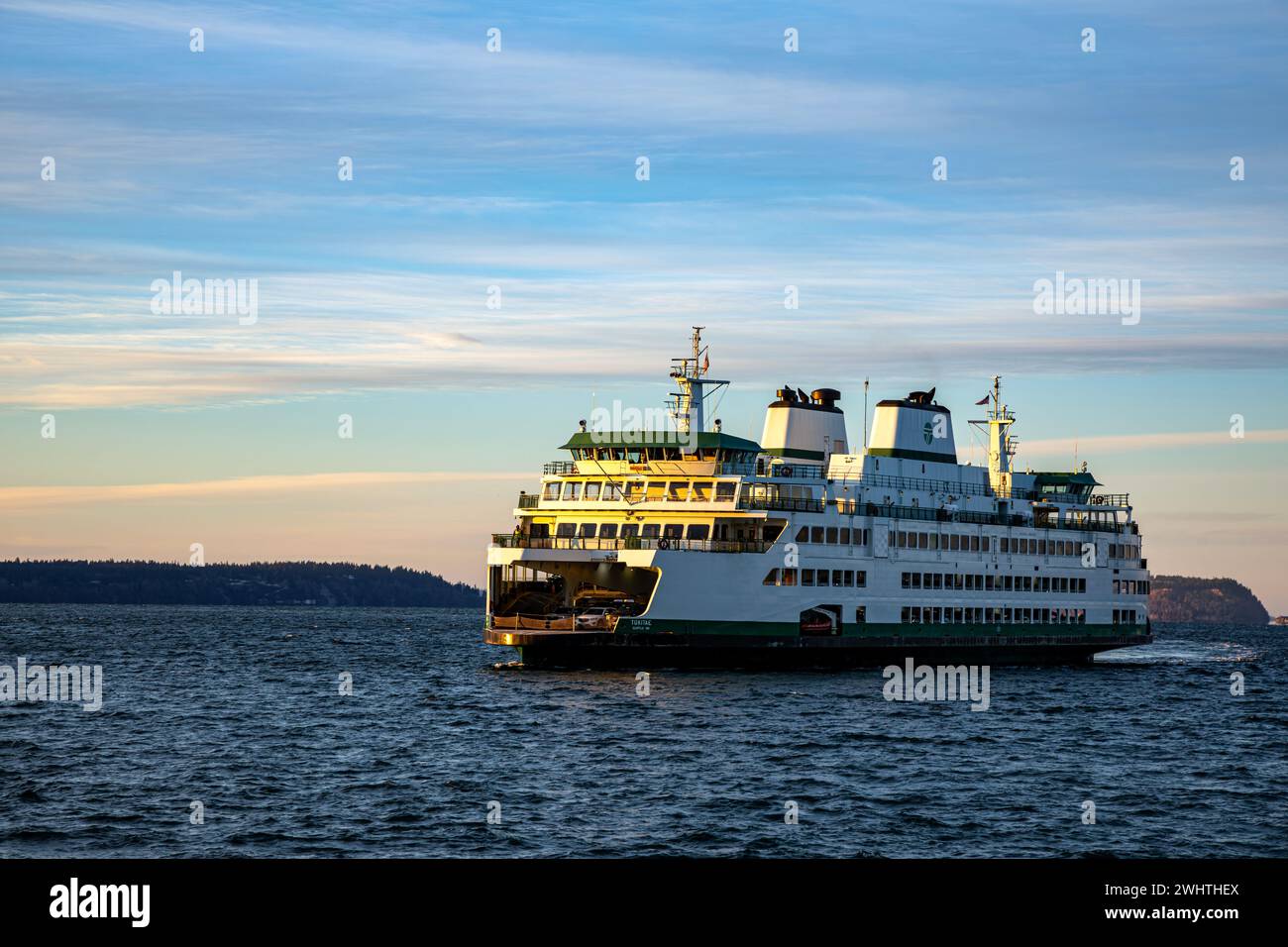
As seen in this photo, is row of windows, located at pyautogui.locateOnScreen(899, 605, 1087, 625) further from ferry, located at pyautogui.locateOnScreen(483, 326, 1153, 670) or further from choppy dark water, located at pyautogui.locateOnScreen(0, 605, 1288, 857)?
choppy dark water, located at pyautogui.locateOnScreen(0, 605, 1288, 857)

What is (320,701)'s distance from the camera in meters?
58.2

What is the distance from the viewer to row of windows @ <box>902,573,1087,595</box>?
73.2 meters

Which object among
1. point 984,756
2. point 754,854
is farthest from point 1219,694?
point 754,854

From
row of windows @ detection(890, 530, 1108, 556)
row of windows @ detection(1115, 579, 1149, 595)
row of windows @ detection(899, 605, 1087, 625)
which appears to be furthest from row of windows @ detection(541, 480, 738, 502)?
row of windows @ detection(1115, 579, 1149, 595)

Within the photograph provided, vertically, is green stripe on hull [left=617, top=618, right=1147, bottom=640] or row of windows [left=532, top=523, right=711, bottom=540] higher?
row of windows [left=532, top=523, right=711, bottom=540]

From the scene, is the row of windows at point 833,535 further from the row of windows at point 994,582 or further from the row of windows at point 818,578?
the row of windows at point 994,582

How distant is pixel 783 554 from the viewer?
6438cm

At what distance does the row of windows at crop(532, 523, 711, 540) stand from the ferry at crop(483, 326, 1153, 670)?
0.09 meters

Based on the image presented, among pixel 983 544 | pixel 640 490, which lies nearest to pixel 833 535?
pixel 640 490

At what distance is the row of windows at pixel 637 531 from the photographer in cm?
6375

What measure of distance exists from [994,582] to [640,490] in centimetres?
2317
